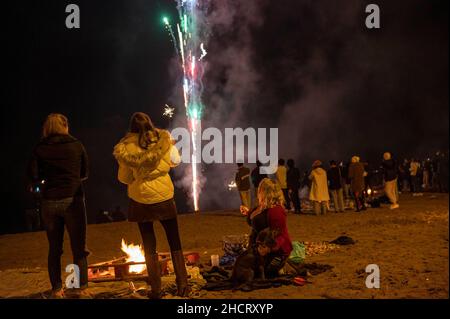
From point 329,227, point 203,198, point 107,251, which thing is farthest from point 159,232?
point 203,198

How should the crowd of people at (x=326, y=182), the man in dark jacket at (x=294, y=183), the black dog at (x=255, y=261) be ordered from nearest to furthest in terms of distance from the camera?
the black dog at (x=255, y=261), the crowd of people at (x=326, y=182), the man in dark jacket at (x=294, y=183)

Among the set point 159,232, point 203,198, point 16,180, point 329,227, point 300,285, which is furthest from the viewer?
point 203,198

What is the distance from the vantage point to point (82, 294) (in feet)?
16.9

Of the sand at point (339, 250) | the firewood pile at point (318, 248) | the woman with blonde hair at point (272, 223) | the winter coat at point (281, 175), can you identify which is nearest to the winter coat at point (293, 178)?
the winter coat at point (281, 175)

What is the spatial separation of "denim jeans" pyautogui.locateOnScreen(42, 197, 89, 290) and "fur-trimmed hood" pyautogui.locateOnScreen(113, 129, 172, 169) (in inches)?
29.1

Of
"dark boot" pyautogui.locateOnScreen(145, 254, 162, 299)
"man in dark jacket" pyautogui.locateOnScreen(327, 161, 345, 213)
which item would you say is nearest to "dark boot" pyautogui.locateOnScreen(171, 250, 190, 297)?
"dark boot" pyautogui.locateOnScreen(145, 254, 162, 299)

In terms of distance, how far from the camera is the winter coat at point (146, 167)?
16.4 ft

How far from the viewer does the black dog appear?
5664 mm

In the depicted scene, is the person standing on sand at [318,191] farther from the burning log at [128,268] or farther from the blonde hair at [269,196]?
the blonde hair at [269,196]

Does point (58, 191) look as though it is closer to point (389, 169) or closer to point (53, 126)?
point (53, 126)

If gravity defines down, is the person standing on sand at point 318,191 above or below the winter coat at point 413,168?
below

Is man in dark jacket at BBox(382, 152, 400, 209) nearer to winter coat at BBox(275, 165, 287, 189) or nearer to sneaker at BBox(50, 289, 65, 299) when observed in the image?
winter coat at BBox(275, 165, 287, 189)
